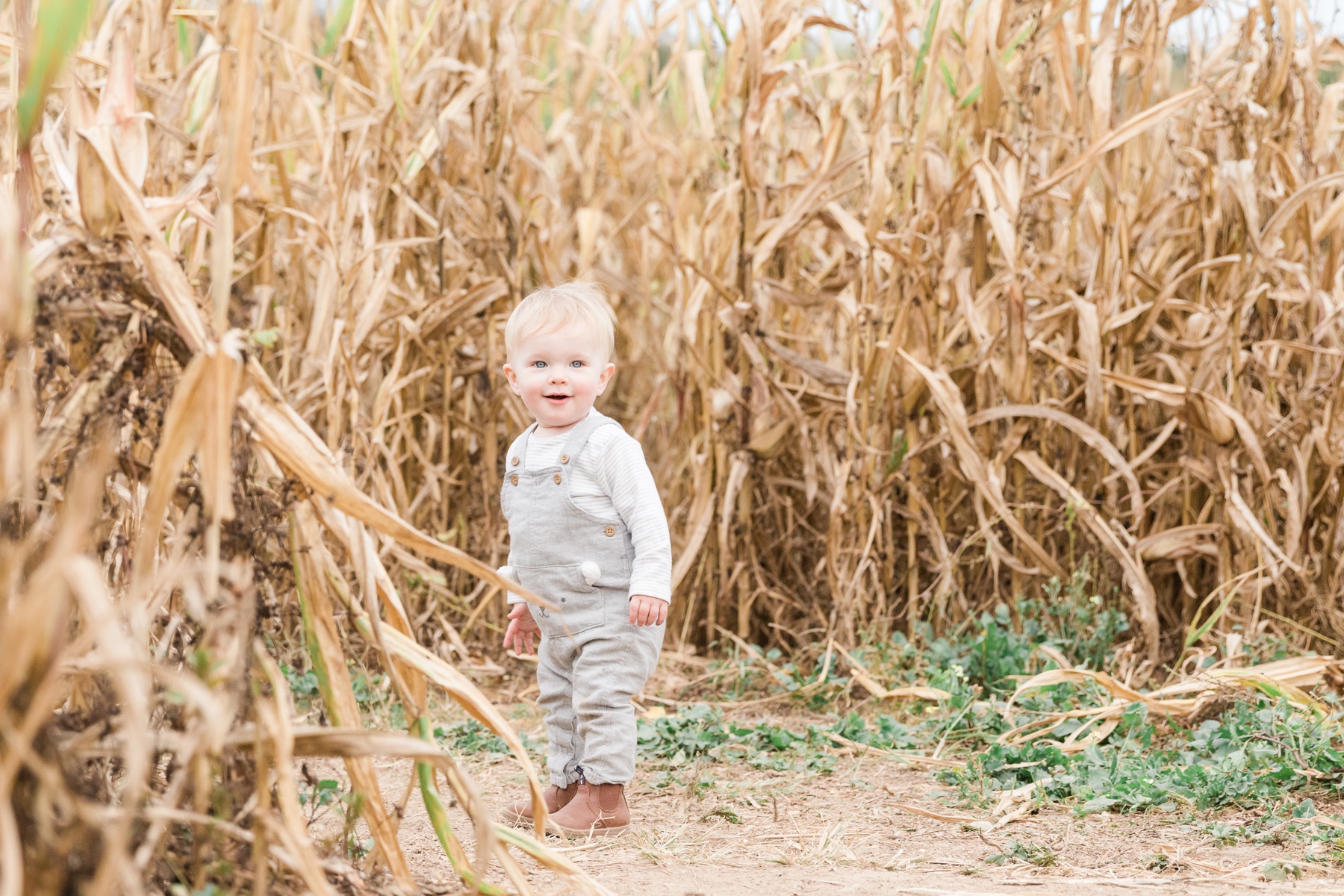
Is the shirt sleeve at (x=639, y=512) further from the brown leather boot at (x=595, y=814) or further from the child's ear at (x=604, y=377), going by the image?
the brown leather boot at (x=595, y=814)

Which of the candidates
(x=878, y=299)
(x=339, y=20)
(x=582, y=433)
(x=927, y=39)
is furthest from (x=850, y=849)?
(x=339, y=20)

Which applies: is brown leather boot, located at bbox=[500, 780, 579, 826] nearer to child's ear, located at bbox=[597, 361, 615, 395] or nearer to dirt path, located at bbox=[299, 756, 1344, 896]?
dirt path, located at bbox=[299, 756, 1344, 896]

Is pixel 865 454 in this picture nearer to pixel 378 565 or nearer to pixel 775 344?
pixel 775 344

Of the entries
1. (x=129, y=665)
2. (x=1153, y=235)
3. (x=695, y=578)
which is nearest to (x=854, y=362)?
(x=695, y=578)

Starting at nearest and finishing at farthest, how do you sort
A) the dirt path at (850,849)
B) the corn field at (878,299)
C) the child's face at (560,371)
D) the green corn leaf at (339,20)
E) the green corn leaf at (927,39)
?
the dirt path at (850,849) → the child's face at (560,371) → the green corn leaf at (927,39) → the corn field at (878,299) → the green corn leaf at (339,20)

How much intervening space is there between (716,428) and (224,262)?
2.20m

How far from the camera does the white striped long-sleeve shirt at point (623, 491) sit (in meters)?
2.24

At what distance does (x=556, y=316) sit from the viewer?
2283 millimetres

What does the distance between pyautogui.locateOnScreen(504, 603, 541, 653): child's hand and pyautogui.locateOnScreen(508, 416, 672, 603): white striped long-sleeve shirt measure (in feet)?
0.84

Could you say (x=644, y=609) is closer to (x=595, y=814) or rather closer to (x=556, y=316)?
(x=595, y=814)

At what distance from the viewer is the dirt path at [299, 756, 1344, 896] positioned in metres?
1.94

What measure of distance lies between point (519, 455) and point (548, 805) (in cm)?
67

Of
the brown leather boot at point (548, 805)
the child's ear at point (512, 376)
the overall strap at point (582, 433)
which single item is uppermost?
the child's ear at point (512, 376)

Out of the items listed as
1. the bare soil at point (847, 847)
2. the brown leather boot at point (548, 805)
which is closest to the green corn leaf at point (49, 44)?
the bare soil at point (847, 847)
